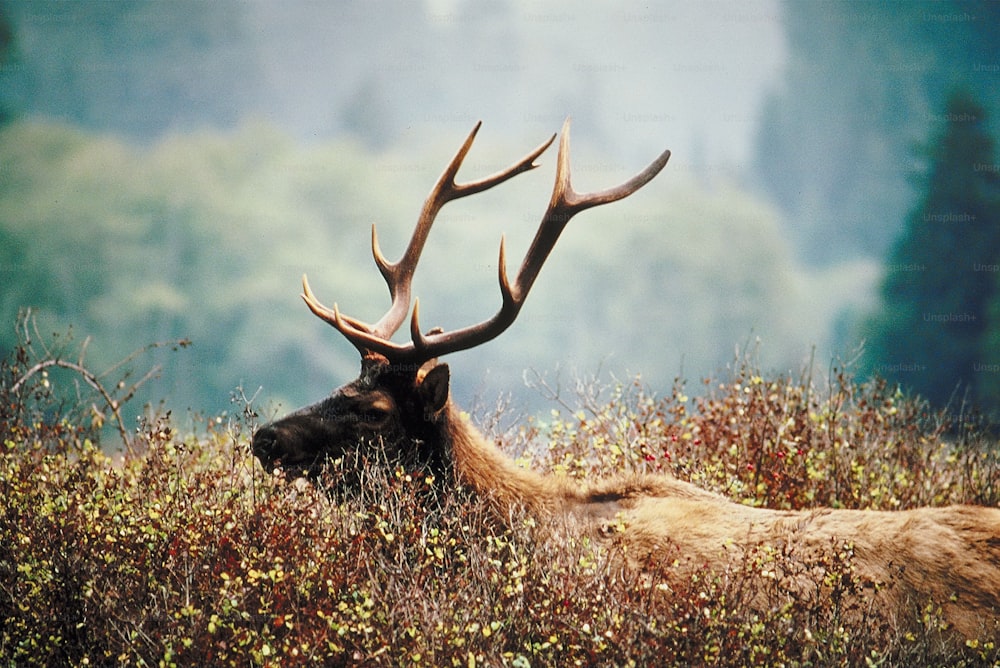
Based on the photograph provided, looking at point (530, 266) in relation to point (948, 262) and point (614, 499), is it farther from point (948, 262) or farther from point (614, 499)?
point (948, 262)

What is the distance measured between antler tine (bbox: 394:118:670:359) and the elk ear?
7.0 inches

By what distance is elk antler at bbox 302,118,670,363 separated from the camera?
5160 millimetres

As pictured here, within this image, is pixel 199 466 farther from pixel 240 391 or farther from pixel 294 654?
pixel 294 654

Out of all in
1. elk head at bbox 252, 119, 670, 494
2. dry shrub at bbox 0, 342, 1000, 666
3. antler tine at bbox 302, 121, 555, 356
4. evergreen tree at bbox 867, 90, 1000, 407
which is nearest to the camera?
dry shrub at bbox 0, 342, 1000, 666

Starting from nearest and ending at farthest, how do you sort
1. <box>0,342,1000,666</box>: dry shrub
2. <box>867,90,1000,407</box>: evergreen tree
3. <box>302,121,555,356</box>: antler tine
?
<box>0,342,1000,666</box>: dry shrub, <box>302,121,555,356</box>: antler tine, <box>867,90,1000,407</box>: evergreen tree

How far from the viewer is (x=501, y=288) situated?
5125mm

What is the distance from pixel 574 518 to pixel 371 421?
1085 mm

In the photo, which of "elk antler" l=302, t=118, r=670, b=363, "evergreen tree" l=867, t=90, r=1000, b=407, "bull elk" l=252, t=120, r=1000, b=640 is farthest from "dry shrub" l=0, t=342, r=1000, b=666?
"evergreen tree" l=867, t=90, r=1000, b=407

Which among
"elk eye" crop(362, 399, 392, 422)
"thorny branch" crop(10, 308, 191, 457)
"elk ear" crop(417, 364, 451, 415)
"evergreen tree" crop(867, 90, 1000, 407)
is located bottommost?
"evergreen tree" crop(867, 90, 1000, 407)

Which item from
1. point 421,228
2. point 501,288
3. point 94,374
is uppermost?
point 501,288

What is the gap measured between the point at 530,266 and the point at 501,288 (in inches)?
11.1

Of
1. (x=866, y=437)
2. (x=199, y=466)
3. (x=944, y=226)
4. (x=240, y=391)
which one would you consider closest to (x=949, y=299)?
(x=944, y=226)

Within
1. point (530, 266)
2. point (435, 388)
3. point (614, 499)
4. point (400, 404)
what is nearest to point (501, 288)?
point (530, 266)

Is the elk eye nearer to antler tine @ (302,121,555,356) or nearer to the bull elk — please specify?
the bull elk
